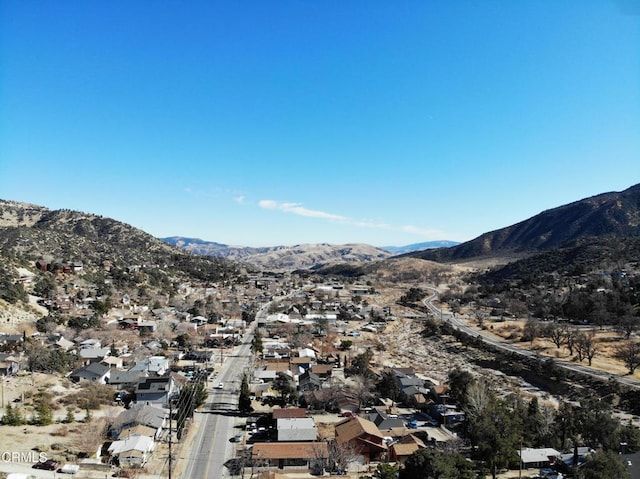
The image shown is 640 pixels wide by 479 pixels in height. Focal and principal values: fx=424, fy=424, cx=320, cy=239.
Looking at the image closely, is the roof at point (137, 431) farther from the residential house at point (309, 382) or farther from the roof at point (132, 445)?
the residential house at point (309, 382)

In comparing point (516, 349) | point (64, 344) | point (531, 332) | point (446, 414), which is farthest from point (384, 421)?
point (531, 332)

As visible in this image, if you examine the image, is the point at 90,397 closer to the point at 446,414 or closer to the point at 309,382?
the point at 309,382

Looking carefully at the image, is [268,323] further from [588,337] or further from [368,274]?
[368,274]

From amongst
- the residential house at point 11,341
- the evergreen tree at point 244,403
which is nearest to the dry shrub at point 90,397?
the evergreen tree at point 244,403

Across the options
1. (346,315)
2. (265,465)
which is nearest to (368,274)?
(346,315)

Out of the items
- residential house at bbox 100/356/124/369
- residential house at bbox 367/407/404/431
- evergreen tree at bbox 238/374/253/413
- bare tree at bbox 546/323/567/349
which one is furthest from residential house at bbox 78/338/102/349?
bare tree at bbox 546/323/567/349

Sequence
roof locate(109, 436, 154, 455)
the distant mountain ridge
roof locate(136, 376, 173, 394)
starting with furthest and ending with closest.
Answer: the distant mountain ridge < roof locate(136, 376, 173, 394) < roof locate(109, 436, 154, 455)

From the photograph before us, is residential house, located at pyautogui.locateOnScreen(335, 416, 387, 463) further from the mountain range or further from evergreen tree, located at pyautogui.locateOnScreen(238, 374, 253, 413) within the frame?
the mountain range
